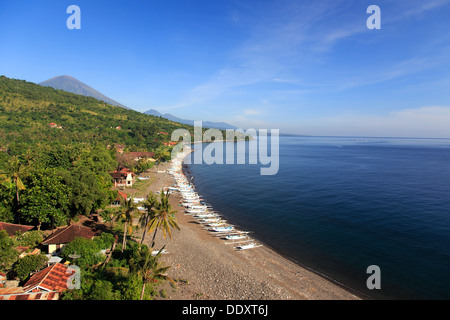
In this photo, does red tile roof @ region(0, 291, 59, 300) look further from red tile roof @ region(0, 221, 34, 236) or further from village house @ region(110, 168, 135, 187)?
village house @ region(110, 168, 135, 187)

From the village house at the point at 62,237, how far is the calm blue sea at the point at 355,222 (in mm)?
23258

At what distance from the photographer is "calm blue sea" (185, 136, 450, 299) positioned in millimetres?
26812

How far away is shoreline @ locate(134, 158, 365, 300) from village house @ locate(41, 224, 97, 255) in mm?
8751

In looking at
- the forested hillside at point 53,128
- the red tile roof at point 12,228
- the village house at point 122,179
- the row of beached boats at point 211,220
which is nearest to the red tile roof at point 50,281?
the red tile roof at point 12,228

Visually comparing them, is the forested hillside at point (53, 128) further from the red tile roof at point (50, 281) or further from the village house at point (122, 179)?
the red tile roof at point (50, 281)

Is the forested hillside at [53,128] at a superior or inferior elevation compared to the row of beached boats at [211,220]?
superior

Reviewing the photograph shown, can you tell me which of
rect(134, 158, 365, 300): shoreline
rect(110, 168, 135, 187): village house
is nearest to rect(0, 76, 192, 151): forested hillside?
rect(110, 168, 135, 187): village house

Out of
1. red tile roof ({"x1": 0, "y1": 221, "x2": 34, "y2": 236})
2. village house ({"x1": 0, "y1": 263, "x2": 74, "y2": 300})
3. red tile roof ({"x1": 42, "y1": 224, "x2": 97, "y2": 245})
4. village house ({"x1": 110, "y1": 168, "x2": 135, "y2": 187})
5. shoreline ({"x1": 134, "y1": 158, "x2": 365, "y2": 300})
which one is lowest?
shoreline ({"x1": 134, "y1": 158, "x2": 365, "y2": 300})

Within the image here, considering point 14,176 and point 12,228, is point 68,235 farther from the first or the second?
point 14,176

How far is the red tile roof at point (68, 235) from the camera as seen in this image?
24422 mm

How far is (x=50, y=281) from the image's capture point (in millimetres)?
17688

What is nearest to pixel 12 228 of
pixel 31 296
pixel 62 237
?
pixel 62 237

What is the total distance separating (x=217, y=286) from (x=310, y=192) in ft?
131
